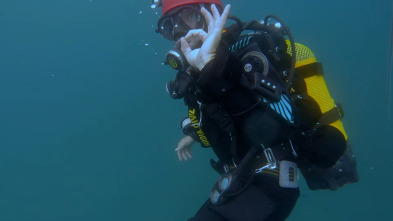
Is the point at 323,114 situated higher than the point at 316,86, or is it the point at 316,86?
the point at 316,86

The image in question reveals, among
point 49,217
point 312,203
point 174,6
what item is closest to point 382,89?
point 312,203

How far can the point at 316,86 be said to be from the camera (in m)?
2.43

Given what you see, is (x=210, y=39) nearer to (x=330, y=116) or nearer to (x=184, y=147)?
(x=330, y=116)

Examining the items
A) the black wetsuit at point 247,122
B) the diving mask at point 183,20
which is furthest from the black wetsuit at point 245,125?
the diving mask at point 183,20

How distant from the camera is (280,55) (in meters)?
2.18

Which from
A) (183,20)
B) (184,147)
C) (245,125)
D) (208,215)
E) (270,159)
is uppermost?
(183,20)

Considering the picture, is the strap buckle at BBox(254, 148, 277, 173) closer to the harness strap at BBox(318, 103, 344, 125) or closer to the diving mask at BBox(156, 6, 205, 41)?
the harness strap at BBox(318, 103, 344, 125)

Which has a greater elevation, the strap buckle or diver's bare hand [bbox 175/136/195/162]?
the strap buckle

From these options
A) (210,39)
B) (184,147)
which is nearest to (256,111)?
(210,39)

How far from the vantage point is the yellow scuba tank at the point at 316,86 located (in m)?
2.40

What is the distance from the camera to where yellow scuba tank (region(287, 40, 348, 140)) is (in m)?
2.40

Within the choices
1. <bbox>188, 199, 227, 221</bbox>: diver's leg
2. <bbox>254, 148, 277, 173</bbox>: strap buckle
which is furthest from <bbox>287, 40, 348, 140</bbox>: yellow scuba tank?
<bbox>188, 199, 227, 221</bbox>: diver's leg

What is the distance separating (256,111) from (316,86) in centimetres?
74

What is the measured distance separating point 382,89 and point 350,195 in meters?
5.48
